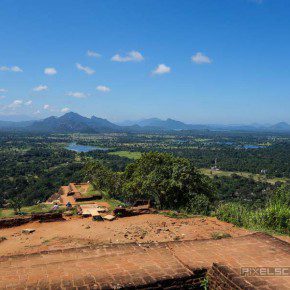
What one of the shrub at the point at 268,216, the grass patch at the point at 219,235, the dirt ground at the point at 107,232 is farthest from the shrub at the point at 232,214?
the grass patch at the point at 219,235

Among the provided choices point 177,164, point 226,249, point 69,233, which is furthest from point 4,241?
point 177,164

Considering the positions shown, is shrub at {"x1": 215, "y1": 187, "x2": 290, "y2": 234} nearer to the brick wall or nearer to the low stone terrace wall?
the brick wall

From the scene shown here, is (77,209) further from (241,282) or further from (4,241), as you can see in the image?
(241,282)

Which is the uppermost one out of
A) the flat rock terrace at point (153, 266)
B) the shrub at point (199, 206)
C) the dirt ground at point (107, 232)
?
the flat rock terrace at point (153, 266)

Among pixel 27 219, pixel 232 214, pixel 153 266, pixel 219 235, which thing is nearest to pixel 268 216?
pixel 232 214

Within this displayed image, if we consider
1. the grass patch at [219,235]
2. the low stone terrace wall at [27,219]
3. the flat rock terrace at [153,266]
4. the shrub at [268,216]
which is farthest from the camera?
the low stone terrace wall at [27,219]

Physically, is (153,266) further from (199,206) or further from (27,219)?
(199,206)

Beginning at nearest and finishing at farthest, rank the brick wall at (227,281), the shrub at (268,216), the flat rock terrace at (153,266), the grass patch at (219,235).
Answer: the brick wall at (227,281)
the flat rock terrace at (153,266)
the grass patch at (219,235)
the shrub at (268,216)

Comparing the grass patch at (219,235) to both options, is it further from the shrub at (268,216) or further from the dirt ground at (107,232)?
the shrub at (268,216)
